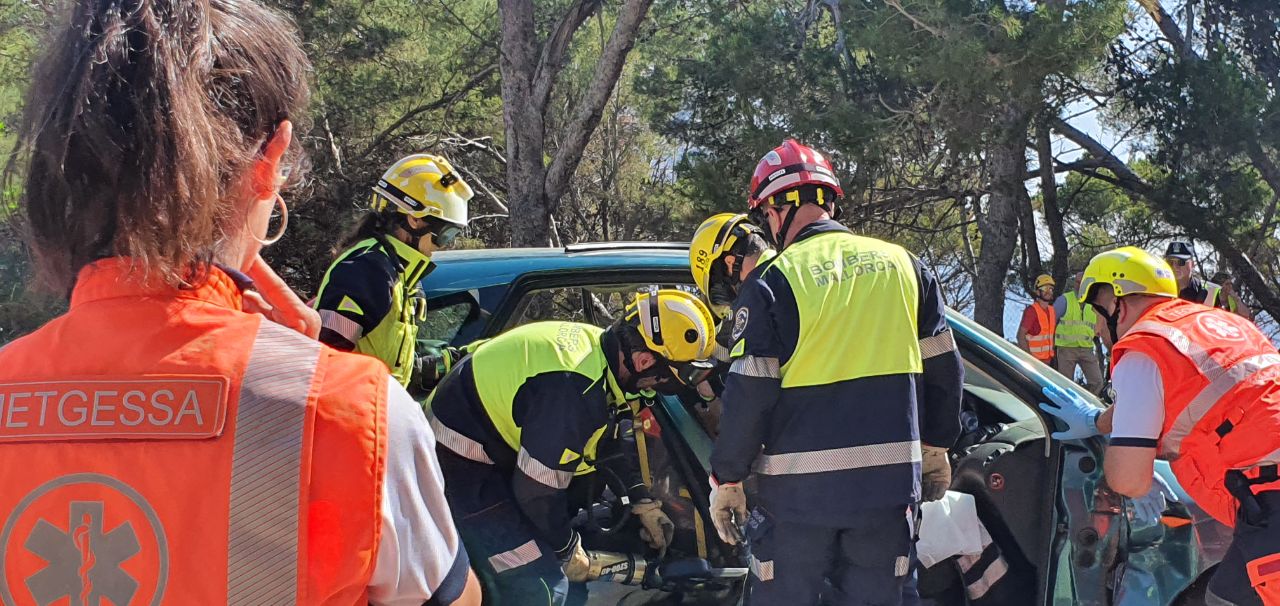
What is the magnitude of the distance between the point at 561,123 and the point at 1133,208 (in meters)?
8.43

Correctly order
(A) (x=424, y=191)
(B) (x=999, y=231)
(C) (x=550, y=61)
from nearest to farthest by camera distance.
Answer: (A) (x=424, y=191) → (C) (x=550, y=61) → (B) (x=999, y=231)

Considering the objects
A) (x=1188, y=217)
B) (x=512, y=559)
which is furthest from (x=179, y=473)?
(x=1188, y=217)

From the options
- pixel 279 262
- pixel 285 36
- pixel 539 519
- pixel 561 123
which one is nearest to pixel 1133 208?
pixel 561 123

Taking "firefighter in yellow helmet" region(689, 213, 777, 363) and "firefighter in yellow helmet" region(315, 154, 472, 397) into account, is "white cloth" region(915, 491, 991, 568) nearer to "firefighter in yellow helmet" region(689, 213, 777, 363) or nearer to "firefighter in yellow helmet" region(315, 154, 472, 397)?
"firefighter in yellow helmet" region(689, 213, 777, 363)

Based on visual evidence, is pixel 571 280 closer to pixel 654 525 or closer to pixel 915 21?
pixel 654 525

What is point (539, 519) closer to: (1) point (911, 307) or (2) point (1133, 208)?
(1) point (911, 307)

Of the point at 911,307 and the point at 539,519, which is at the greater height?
the point at 911,307

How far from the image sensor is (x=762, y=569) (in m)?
2.81

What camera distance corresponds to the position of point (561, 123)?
48.3 feet

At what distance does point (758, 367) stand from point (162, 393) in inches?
76.9

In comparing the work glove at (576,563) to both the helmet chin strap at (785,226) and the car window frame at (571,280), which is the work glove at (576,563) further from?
the helmet chin strap at (785,226)

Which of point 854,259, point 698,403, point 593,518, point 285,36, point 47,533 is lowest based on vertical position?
point 593,518

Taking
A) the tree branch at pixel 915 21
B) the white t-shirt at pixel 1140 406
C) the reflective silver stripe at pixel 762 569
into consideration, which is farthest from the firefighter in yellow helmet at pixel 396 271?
the tree branch at pixel 915 21

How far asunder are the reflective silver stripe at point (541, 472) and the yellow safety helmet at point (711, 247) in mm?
1011
